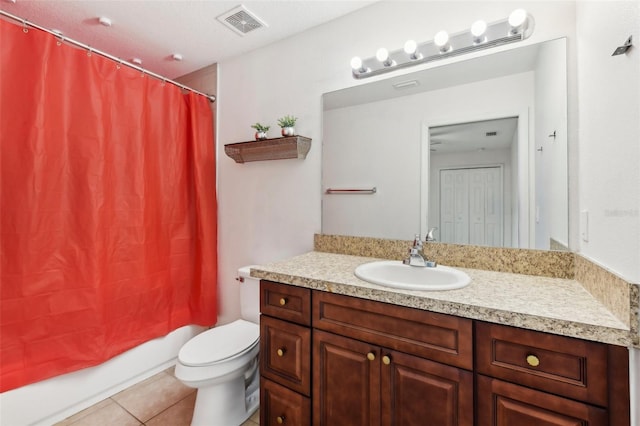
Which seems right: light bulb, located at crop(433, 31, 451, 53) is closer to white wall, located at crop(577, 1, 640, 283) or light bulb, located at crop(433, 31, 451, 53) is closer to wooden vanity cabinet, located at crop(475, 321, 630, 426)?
white wall, located at crop(577, 1, 640, 283)

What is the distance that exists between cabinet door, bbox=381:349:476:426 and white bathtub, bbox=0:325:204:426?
67.7 inches

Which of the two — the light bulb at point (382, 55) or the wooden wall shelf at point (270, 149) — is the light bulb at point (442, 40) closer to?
the light bulb at point (382, 55)

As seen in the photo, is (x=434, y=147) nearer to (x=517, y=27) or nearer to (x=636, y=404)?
(x=517, y=27)

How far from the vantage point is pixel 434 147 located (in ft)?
4.88

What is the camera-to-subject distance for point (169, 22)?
1791 mm

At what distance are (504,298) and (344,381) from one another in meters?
0.66

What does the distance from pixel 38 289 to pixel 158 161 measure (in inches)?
38.4

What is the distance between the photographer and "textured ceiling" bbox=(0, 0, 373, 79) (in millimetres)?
1635

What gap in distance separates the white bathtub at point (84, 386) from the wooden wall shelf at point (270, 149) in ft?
4.61

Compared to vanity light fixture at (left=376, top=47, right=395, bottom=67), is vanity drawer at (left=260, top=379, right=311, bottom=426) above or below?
below

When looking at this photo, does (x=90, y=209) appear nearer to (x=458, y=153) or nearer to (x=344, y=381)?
(x=344, y=381)

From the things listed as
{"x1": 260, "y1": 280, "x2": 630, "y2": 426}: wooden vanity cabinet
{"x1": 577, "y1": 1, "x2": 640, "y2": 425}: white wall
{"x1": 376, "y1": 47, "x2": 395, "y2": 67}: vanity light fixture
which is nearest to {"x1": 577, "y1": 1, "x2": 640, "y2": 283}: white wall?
{"x1": 577, "y1": 1, "x2": 640, "y2": 425}: white wall

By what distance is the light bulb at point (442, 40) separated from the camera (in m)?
1.36

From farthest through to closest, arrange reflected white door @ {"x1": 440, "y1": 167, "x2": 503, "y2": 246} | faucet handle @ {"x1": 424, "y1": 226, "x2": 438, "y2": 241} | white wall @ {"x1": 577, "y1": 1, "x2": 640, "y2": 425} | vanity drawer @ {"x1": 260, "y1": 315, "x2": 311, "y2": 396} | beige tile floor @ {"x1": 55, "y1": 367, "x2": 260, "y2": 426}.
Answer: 1. beige tile floor @ {"x1": 55, "y1": 367, "x2": 260, "y2": 426}
2. faucet handle @ {"x1": 424, "y1": 226, "x2": 438, "y2": 241}
3. reflected white door @ {"x1": 440, "y1": 167, "x2": 503, "y2": 246}
4. vanity drawer @ {"x1": 260, "y1": 315, "x2": 311, "y2": 396}
5. white wall @ {"x1": 577, "y1": 1, "x2": 640, "y2": 425}
